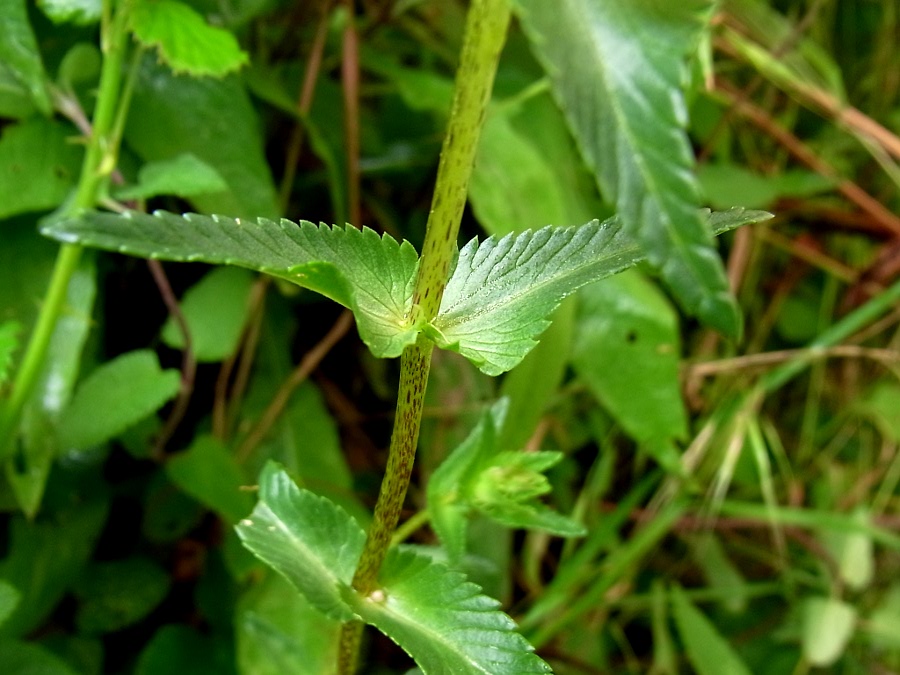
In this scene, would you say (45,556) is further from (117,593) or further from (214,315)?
(214,315)

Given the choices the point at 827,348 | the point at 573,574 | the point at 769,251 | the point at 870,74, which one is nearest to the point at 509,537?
the point at 573,574

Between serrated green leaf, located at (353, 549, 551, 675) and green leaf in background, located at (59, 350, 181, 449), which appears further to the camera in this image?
green leaf in background, located at (59, 350, 181, 449)

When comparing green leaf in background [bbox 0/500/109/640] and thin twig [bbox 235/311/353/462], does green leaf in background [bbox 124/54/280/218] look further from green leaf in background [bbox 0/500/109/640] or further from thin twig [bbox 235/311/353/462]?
green leaf in background [bbox 0/500/109/640]

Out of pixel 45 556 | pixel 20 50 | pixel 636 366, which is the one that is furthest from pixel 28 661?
pixel 636 366

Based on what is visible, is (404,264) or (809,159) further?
(809,159)

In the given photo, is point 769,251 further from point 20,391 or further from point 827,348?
point 20,391

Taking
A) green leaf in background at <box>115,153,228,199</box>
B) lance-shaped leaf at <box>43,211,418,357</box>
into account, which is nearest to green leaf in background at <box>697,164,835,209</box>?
green leaf in background at <box>115,153,228,199</box>

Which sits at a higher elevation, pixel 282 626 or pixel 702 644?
pixel 282 626
